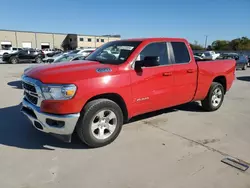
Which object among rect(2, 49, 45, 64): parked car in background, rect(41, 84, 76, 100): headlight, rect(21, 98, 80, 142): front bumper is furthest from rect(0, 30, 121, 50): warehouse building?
rect(41, 84, 76, 100): headlight

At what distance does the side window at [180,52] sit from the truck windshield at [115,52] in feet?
3.21

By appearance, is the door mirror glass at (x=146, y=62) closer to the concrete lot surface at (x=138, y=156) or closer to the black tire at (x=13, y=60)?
the concrete lot surface at (x=138, y=156)

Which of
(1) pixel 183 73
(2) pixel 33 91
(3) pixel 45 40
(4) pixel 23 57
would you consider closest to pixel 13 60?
(4) pixel 23 57

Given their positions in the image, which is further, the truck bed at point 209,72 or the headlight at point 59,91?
the truck bed at point 209,72

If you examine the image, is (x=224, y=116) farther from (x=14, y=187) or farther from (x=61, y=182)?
(x=14, y=187)

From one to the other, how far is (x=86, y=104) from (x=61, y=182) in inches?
49.1

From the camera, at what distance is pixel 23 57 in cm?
2598

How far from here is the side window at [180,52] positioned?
5.09m

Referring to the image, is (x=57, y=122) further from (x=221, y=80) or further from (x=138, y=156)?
(x=221, y=80)

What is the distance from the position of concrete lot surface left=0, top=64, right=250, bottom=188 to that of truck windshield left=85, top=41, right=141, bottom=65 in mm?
1488

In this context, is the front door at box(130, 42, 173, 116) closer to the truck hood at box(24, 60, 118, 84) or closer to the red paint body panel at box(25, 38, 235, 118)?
the red paint body panel at box(25, 38, 235, 118)

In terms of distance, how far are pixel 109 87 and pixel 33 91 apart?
1.26 meters

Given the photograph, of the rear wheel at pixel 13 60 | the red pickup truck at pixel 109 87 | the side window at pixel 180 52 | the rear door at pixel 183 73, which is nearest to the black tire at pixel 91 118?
the red pickup truck at pixel 109 87

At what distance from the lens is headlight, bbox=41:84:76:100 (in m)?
3.50
